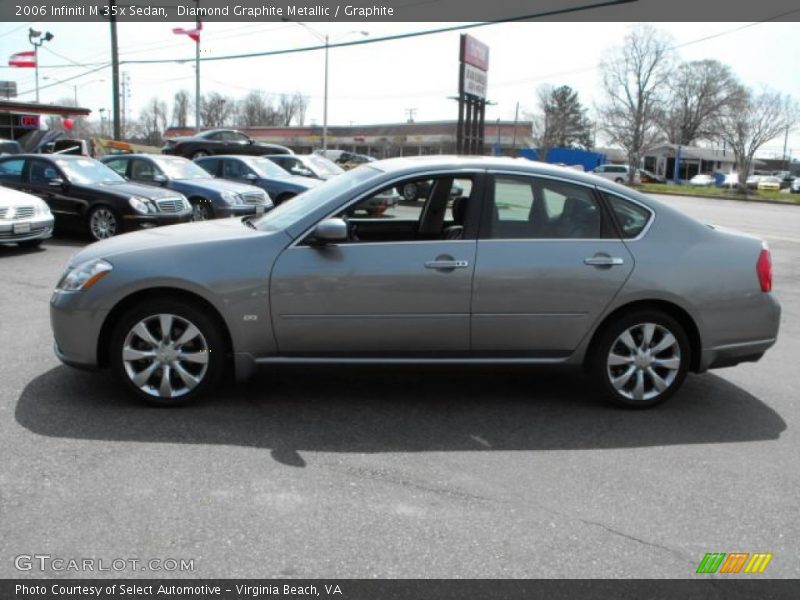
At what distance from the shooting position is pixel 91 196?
482 inches

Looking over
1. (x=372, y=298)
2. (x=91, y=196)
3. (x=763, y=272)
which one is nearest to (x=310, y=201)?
(x=372, y=298)

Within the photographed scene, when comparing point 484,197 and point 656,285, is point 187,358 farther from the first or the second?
point 656,285

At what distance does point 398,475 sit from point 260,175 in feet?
43.9

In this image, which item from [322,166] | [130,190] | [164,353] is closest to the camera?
[164,353]

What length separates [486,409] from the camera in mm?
4898

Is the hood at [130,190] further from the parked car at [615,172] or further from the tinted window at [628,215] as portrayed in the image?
the parked car at [615,172]

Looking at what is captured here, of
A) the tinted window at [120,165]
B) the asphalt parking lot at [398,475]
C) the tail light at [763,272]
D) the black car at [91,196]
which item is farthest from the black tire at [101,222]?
the tail light at [763,272]

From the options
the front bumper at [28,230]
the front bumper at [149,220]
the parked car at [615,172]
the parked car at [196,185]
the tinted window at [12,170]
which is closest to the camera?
the front bumper at [28,230]

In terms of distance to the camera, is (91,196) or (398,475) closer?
(398,475)

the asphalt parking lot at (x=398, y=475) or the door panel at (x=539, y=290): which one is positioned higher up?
the door panel at (x=539, y=290)

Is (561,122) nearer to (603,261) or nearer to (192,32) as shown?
(192,32)

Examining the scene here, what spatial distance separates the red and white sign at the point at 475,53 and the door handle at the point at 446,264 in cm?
2434

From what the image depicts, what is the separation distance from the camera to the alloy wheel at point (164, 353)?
458 centimetres

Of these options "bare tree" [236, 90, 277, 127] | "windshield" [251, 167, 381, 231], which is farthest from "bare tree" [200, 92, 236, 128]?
"windshield" [251, 167, 381, 231]
